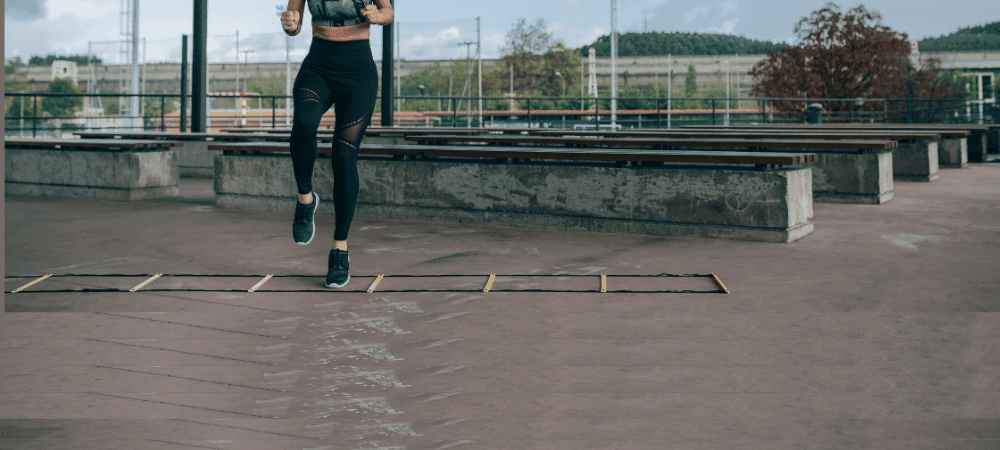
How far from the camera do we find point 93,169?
10.8 m

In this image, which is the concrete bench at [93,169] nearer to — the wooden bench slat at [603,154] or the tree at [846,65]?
the wooden bench slat at [603,154]

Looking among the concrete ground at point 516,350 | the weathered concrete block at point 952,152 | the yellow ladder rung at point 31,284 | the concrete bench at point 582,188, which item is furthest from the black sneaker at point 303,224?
the weathered concrete block at point 952,152

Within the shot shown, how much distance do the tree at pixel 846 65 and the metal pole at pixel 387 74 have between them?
18.0 m

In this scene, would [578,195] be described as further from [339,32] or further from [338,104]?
[339,32]

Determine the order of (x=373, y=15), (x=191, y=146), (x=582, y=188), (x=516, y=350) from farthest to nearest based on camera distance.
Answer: (x=191, y=146) < (x=582, y=188) < (x=373, y=15) < (x=516, y=350)

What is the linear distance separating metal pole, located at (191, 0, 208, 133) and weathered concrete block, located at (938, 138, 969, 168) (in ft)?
A: 39.9

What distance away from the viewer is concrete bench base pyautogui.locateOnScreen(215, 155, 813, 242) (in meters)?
6.57

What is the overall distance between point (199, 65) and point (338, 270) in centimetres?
1043

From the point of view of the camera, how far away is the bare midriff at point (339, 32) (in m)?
4.77

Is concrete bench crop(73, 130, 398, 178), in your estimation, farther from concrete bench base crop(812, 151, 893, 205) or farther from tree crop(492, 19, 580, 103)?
tree crop(492, 19, 580, 103)

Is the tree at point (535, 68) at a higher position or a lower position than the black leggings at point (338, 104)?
higher

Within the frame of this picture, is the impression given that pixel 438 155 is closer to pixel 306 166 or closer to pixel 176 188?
pixel 306 166

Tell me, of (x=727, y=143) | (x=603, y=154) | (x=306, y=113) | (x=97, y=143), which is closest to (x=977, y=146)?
(x=727, y=143)

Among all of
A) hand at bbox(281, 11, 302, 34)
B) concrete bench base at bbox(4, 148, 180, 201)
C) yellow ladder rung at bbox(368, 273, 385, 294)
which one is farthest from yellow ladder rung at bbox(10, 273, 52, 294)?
concrete bench base at bbox(4, 148, 180, 201)
